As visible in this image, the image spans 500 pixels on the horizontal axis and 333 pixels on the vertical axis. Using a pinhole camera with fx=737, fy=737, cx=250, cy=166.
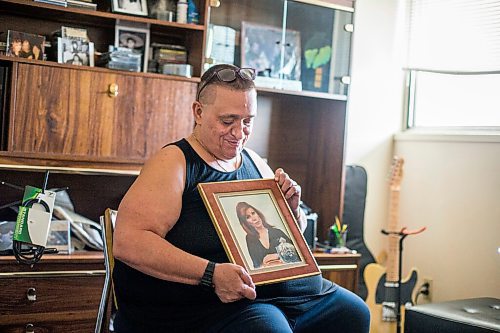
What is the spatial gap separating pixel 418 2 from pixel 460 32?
1.12ft

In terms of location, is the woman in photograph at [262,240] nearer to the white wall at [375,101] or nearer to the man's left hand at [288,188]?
the man's left hand at [288,188]

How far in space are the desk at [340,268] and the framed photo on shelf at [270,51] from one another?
2.82 ft

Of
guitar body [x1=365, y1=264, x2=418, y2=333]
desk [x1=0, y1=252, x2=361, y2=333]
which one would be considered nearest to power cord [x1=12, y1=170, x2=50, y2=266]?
desk [x1=0, y1=252, x2=361, y2=333]

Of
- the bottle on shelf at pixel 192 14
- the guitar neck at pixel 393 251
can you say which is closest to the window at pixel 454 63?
the guitar neck at pixel 393 251

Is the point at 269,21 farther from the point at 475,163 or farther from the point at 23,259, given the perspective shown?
the point at 23,259

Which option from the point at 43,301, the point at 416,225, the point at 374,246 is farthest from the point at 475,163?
the point at 43,301

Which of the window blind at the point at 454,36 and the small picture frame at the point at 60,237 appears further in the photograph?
the window blind at the point at 454,36

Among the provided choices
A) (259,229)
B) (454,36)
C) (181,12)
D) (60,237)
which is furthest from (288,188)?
(454,36)

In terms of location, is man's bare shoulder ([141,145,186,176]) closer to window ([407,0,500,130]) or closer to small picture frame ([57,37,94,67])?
small picture frame ([57,37,94,67])

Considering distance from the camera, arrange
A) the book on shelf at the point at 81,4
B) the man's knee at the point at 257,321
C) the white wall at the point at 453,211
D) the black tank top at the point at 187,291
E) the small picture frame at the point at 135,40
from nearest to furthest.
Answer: the man's knee at the point at 257,321
the black tank top at the point at 187,291
the book on shelf at the point at 81,4
the small picture frame at the point at 135,40
the white wall at the point at 453,211

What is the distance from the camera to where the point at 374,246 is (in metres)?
4.02

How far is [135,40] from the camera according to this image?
3223mm

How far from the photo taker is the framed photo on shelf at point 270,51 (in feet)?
11.2

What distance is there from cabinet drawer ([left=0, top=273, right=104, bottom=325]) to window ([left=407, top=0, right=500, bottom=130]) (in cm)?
202
